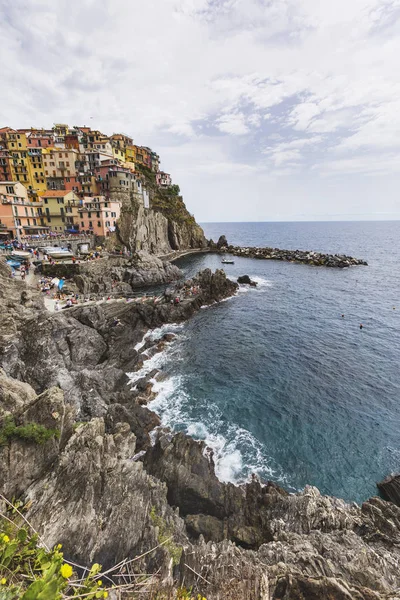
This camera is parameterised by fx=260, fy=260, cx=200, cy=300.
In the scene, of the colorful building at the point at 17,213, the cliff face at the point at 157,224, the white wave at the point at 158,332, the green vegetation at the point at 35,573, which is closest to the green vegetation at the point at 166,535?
the green vegetation at the point at 35,573

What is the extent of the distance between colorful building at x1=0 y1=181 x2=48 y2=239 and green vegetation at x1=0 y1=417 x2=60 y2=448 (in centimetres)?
6082

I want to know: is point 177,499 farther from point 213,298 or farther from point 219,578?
point 213,298

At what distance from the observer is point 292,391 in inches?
1176

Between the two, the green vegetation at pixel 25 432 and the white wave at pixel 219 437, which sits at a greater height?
the green vegetation at pixel 25 432

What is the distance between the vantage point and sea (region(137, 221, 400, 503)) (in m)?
21.5

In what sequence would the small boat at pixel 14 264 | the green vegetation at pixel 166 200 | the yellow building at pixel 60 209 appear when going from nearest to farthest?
the small boat at pixel 14 264, the yellow building at pixel 60 209, the green vegetation at pixel 166 200

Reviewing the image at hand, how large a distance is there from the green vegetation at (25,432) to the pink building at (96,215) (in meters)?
70.6

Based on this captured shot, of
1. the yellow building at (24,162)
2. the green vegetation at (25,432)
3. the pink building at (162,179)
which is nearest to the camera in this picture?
the green vegetation at (25,432)

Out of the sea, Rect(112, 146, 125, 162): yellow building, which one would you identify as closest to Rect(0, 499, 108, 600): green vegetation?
the sea

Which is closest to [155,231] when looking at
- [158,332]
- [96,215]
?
[96,215]

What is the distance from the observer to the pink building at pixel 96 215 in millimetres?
73562

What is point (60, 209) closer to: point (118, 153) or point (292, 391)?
point (118, 153)

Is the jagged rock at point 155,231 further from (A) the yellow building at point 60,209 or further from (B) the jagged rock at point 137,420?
(B) the jagged rock at point 137,420

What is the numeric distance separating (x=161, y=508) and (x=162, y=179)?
123 meters
